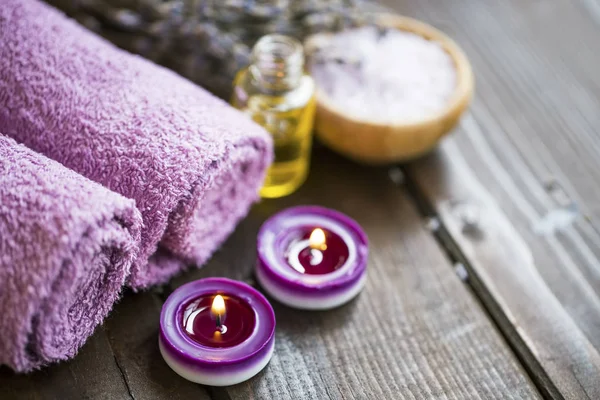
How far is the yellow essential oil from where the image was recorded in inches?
32.8

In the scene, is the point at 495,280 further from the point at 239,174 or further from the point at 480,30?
the point at 480,30

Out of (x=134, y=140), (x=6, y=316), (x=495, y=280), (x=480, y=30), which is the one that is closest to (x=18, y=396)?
(x=6, y=316)

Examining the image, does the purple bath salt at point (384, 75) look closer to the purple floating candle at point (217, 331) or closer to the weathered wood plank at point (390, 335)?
the weathered wood plank at point (390, 335)

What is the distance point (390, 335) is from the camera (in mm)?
760

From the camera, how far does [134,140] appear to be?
0.70 metres

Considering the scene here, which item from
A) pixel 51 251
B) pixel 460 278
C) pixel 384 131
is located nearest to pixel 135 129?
pixel 51 251

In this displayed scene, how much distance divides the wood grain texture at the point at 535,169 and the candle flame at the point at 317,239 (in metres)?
0.19

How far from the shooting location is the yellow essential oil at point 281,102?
2.73ft

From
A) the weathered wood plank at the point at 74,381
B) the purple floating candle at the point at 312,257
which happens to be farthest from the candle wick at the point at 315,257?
the weathered wood plank at the point at 74,381

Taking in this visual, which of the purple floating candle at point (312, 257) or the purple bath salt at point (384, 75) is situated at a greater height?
the purple bath salt at point (384, 75)

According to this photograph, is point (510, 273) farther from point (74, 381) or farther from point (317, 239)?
point (74, 381)

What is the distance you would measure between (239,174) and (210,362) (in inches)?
9.2

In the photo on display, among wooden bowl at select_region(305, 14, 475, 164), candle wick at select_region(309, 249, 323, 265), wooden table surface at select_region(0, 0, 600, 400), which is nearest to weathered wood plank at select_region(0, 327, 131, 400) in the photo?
wooden table surface at select_region(0, 0, 600, 400)

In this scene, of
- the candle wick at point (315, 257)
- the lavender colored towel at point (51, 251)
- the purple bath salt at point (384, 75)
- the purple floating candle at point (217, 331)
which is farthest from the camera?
the purple bath salt at point (384, 75)
